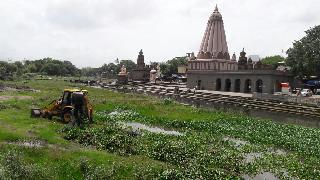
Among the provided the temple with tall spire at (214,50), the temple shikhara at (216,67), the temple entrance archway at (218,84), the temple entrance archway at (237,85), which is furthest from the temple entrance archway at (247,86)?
the temple with tall spire at (214,50)

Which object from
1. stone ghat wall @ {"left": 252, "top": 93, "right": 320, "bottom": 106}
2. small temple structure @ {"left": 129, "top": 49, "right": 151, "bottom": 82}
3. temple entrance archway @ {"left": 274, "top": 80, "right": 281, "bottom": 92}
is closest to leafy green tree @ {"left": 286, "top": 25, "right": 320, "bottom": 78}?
temple entrance archway @ {"left": 274, "top": 80, "right": 281, "bottom": 92}

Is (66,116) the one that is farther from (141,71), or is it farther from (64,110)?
(141,71)

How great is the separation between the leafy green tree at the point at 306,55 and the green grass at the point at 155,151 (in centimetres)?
3270

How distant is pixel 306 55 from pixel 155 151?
155 feet

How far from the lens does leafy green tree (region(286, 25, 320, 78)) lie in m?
61.6

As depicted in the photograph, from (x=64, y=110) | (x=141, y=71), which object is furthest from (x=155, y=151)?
(x=141, y=71)

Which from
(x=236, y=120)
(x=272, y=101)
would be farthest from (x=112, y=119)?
(x=272, y=101)

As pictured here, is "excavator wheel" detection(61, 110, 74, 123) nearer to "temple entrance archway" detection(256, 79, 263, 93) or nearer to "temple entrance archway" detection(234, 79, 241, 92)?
"temple entrance archway" detection(256, 79, 263, 93)

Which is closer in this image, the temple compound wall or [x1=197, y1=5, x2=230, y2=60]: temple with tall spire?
the temple compound wall

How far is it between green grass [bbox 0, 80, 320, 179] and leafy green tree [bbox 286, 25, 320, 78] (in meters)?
32.7

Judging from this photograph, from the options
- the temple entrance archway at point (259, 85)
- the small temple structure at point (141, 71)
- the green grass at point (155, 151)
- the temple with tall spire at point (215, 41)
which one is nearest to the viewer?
the green grass at point (155, 151)

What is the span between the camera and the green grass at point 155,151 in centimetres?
1721

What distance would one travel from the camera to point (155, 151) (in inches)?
835

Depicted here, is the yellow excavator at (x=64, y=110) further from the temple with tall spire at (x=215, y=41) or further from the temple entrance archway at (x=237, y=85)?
the temple with tall spire at (x=215, y=41)
